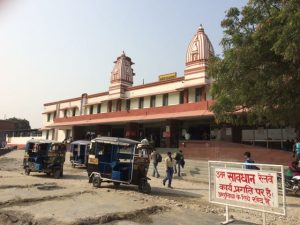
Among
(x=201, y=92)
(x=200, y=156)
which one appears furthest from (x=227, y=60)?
(x=201, y=92)

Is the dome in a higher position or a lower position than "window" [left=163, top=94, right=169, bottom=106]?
higher

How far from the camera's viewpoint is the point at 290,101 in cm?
1369

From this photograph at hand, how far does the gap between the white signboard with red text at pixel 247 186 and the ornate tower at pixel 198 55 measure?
19.7 meters

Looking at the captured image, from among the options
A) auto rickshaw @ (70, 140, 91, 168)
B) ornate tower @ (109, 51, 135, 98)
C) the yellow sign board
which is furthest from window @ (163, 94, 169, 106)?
auto rickshaw @ (70, 140, 91, 168)

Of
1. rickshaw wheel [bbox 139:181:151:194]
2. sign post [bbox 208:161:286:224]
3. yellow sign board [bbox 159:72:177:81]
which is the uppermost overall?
yellow sign board [bbox 159:72:177:81]

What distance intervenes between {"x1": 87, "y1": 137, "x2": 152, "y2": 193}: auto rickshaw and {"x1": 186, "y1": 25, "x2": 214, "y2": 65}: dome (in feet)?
53.2

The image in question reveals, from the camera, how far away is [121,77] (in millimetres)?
37625

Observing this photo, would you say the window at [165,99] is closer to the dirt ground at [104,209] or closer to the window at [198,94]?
the window at [198,94]

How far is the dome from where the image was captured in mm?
29594

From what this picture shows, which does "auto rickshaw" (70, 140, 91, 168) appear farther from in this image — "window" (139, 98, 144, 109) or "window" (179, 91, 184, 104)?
"window" (139, 98, 144, 109)

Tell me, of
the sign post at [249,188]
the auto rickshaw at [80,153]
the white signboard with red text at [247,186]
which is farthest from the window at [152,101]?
the white signboard with red text at [247,186]

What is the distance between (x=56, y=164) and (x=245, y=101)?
1098 centimetres

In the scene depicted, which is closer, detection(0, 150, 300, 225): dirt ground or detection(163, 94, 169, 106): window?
detection(0, 150, 300, 225): dirt ground

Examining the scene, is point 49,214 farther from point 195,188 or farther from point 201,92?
point 201,92
